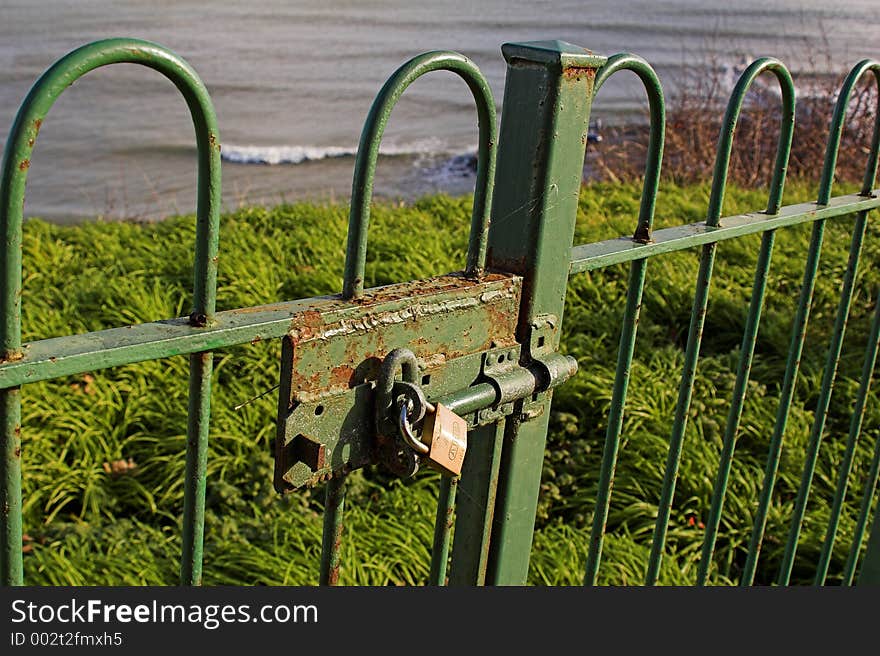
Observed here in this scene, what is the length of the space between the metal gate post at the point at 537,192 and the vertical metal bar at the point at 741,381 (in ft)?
1.81

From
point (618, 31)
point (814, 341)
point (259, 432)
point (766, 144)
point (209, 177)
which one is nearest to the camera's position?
point (209, 177)

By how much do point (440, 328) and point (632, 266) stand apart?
49cm

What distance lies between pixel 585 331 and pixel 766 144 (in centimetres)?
532

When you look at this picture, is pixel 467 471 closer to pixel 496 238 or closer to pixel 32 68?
pixel 496 238

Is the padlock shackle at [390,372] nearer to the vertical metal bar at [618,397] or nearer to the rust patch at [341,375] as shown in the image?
the rust patch at [341,375]

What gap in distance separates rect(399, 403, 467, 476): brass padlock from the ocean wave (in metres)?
11.8

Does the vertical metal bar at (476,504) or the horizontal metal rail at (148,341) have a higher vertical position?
the horizontal metal rail at (148,341)

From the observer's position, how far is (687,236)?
162 cm

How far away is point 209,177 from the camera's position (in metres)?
1.02

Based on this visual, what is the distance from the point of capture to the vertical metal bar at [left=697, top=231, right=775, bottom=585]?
1.83 meters

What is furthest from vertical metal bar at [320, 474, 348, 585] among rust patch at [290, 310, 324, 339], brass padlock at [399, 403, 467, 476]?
rust patch at [290, 310, 324, 339]

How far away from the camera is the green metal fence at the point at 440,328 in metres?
0.95

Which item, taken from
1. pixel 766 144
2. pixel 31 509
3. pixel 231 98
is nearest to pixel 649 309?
pixel 31 509

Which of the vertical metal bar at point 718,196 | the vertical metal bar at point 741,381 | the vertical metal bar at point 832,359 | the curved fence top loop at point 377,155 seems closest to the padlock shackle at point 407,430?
the curved fence top loop at point 377,155
